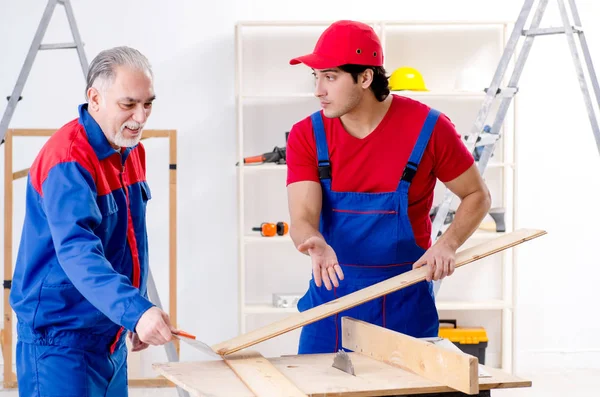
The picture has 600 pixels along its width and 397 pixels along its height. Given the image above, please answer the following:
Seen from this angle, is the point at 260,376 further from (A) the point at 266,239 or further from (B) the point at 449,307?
(B) the point at 449,307

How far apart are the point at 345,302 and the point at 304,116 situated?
3.01m

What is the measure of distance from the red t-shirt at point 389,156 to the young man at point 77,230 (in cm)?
64

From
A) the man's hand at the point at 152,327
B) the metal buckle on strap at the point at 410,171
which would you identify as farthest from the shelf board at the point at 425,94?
the man's hand at the point at 152,327

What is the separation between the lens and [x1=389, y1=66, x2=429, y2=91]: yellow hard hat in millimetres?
4723

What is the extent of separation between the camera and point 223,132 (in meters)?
4.99

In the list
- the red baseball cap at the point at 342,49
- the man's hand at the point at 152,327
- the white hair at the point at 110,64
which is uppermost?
the red baseball cap at the point at 342,49

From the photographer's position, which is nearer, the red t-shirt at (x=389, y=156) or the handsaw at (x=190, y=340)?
the handsaw at (x=190, y=340)

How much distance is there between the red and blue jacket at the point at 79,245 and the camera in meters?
1.81

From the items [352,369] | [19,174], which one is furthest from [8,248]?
[352,369]

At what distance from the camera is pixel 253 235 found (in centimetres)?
489

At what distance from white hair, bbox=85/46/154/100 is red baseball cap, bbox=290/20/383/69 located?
57 centimetres

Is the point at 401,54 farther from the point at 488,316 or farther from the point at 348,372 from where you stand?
the point at 348,372

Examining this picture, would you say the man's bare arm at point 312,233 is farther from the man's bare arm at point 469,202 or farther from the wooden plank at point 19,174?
the wooden plank at point 19,174

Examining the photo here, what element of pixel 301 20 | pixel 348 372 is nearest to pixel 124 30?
pixel 301 20
